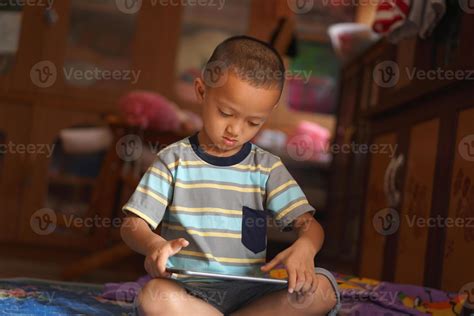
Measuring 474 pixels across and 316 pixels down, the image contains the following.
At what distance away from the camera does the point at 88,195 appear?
3320mm

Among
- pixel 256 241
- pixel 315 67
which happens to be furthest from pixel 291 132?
pixel 256 241

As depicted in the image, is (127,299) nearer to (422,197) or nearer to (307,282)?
(307,282)

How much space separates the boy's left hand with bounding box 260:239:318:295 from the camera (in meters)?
1.04

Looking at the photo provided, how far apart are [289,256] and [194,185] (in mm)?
215

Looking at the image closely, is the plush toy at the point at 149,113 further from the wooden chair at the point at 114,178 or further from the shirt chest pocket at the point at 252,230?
the shirt chest pocket at the point at 252,230
